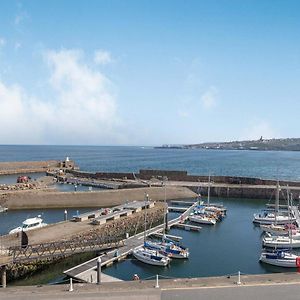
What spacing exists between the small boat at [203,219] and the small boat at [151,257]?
1462cm

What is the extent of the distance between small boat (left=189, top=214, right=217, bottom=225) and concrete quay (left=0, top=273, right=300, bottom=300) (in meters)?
26.5

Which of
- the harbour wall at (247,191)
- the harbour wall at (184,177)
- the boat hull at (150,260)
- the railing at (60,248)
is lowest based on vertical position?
the boat hull at (150,260)

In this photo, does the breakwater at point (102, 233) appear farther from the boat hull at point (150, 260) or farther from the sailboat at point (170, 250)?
the sailboat at point (170, 250)

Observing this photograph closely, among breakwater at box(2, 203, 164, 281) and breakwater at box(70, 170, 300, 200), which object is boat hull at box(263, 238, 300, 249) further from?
breakwater at box(70, 170, 300, 200)

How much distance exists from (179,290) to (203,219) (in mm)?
28502

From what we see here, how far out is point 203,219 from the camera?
151 feet

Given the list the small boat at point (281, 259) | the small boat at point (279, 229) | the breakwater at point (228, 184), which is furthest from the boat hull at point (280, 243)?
the breakwater at point (228, 184)

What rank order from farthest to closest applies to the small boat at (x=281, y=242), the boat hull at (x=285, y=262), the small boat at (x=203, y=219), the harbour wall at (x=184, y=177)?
the harbour wall at (x=184, y=177), the small boat at (x=203, y=219), the small boat at (x=281, y=242), the boat hull at (x=285, y=262)

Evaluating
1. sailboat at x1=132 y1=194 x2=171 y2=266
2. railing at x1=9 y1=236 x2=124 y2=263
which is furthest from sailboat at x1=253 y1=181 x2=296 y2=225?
railing at x1=9 y1=236 x2=124 y2=263

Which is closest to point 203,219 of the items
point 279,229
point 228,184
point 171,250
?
point 279,229

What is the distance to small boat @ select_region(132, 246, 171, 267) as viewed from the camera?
31.2 metres

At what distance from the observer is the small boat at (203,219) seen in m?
45.7

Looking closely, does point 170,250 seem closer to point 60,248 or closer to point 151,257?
point 151,257

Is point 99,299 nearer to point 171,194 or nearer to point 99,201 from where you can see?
point 99,201
